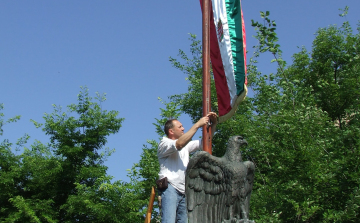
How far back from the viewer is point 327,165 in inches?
339

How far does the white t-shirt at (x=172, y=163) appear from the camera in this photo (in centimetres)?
432

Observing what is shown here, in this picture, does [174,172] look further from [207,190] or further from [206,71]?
[206,71]

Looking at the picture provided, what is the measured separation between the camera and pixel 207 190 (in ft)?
14.2

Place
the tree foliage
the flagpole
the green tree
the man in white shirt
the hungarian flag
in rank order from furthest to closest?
1. the green tree
2. the tree foliage
3. the hungarian flag
4. the flagpole
5. the man in white shirt

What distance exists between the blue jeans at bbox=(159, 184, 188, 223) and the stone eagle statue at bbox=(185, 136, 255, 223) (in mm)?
141

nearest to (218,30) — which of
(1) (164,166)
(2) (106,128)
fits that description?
(1) (164,166)

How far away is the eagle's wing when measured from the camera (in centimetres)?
423

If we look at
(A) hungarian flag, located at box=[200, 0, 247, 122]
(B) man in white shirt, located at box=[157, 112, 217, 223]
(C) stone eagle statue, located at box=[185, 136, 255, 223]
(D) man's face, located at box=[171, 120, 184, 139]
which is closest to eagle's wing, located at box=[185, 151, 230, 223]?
(C) stone eagle statue, located at box=[185, 136, 255, 223]

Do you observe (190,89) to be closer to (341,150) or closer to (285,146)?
(285,146)

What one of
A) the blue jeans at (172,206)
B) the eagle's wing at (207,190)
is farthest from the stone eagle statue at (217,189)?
the blue jeans at (172,206)

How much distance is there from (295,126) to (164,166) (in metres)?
5.86

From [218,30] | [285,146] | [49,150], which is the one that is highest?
[49,150]

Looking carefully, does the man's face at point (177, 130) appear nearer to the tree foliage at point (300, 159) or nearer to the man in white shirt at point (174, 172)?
the man in white shirt at point (174, 172)

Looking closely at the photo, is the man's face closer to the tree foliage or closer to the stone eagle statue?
the stone eagle statue
